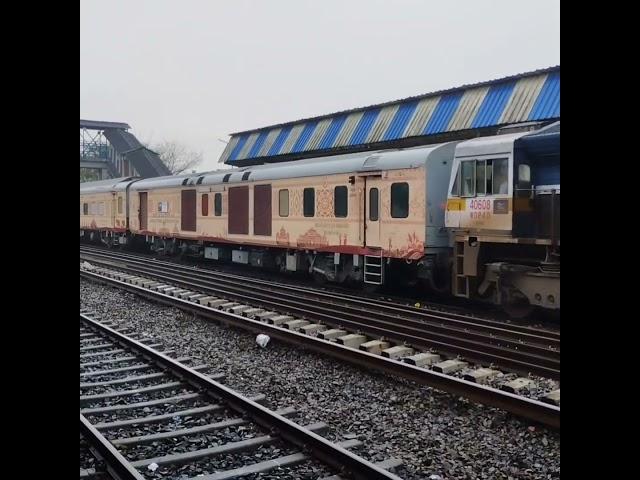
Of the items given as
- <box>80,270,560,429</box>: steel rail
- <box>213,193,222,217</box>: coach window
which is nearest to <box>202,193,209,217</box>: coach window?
<box>213,193,222,217</box>: coach window

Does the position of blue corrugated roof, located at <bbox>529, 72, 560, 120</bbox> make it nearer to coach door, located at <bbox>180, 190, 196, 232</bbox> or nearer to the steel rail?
coach door, located at <bbox>180, 190, 196, 232</bbox>

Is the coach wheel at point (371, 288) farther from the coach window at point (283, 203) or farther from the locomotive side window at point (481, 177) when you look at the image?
the locomotive side window at point (481, 177)

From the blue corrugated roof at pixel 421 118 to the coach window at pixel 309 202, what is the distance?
6.29 metres

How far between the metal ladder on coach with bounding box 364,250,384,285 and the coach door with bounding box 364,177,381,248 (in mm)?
297

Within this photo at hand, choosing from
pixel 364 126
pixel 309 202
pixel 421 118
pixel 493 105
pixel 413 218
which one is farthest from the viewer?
pixel 364 126

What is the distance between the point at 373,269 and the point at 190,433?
8.27 meters

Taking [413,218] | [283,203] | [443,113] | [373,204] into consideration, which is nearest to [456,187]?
[413,218]

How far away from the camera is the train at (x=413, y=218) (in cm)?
1047

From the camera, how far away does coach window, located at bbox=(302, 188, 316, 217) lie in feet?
48.3

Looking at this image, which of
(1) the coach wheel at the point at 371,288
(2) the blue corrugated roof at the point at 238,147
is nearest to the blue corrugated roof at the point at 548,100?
(1) the coach wheel at the point at 371,288

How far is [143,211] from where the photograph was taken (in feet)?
78.8

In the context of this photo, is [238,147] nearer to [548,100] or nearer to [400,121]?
[400,121]
